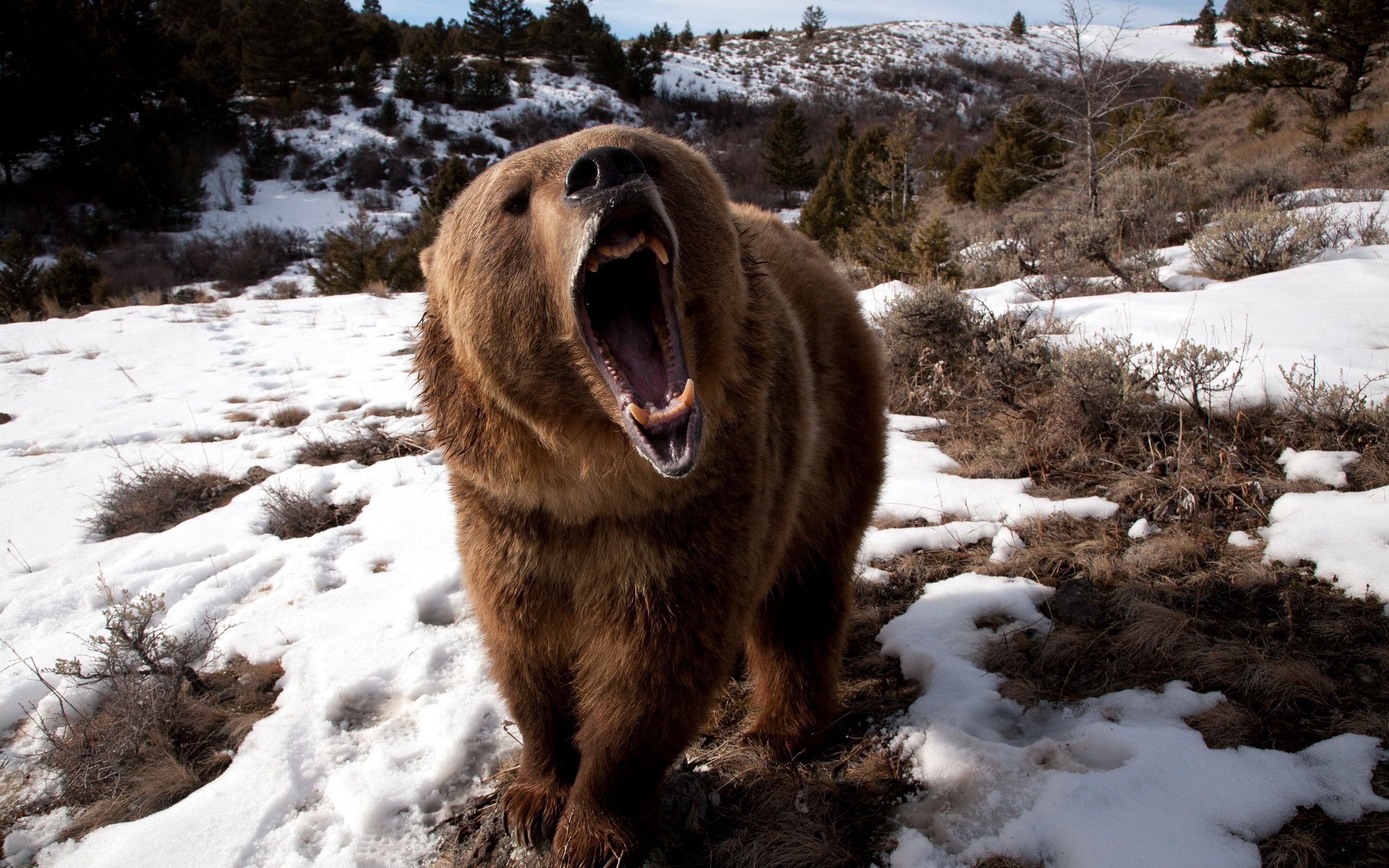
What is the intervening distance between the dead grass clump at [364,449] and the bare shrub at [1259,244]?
Answer: 7.21m

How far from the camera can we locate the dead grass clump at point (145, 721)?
8.10 ft

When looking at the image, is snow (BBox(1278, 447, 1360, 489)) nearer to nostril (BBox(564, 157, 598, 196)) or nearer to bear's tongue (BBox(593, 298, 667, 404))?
bear's tongue (BBox(593, 298, 667, 404))

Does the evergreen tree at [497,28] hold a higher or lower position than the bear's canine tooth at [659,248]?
higher

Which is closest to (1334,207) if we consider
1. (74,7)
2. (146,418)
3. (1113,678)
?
(1113,678)

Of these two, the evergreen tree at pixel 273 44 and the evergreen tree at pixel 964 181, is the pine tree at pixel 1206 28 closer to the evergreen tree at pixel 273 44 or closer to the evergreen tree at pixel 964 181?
the evergreen tree at pixel 964 181

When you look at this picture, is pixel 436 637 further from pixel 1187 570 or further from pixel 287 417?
pixel 287 417

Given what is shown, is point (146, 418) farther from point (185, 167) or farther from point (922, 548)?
point (185, 167)

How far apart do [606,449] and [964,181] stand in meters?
26.6

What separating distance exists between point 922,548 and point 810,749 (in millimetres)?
1444

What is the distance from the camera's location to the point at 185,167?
975 inches

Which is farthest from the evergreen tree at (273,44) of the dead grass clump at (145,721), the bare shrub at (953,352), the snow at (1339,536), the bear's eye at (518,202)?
the snow at (1339,536)

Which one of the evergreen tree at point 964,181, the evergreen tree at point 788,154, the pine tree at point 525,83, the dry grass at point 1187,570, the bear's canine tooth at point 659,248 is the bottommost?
the dry grass at point 1187,570

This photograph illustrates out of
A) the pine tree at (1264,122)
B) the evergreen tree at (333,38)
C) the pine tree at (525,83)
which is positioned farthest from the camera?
the pine tree at (525,83)

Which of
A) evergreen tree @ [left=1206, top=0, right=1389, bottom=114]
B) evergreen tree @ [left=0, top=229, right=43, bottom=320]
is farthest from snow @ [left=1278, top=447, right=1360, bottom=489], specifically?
evergreen tree @ [left=1206, top=0, right=1389, bottom=114]
